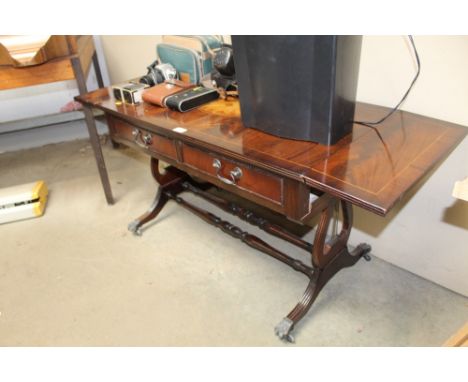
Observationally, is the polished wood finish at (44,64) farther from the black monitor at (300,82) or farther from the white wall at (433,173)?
the white wall at (433,173)

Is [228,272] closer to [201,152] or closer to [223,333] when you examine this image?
[223,333]

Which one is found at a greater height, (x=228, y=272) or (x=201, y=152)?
(x=201, y=152)

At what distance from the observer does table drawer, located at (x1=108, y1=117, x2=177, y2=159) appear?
1.39 m

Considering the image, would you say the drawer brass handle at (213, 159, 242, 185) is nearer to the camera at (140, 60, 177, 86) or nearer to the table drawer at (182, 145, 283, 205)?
the table drawer at (182, 145, 283, 205)

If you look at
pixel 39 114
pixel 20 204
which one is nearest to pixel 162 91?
pixel 20 204

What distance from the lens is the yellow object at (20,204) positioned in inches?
81.8

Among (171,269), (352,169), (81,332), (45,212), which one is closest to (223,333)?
(171,269)

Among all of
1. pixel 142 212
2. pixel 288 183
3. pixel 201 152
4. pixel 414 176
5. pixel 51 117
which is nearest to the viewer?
pixel 414 176

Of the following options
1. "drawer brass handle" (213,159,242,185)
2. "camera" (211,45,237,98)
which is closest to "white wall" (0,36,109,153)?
"camera" (211,45,237,98)

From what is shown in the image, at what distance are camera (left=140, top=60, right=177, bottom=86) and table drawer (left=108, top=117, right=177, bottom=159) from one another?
0.22 metres

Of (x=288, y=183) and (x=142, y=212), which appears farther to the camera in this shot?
(x=142, y=212)

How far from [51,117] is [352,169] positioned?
2885 mm

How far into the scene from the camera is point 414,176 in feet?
3.04

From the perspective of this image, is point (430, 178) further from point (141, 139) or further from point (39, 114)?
point (39, 114)
